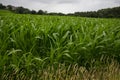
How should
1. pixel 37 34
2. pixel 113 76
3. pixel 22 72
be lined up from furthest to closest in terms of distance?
pixel 37 34, pixel 22 72, pixel 113 76

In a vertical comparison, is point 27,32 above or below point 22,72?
above

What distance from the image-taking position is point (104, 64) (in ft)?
12.3

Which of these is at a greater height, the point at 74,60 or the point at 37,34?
the point at 37,34

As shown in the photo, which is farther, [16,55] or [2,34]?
[2,34]

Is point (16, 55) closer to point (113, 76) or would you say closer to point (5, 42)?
point (5, 42)

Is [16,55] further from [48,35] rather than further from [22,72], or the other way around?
[48,35]

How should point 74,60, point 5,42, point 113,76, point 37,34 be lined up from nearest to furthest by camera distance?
point 113,76
point 74,60
point 5,42
point 37,34

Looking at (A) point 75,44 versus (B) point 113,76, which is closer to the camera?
(B) point 113,76

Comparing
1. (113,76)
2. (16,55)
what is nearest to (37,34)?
(16,55)

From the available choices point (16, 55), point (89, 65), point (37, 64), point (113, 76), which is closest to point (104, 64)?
point (89, 65)

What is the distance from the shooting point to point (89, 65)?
12.5 ft

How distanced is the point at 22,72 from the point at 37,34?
1.10 meters

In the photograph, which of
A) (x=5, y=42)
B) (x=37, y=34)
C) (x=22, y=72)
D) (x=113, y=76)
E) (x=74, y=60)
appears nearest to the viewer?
(x=113, y=76)

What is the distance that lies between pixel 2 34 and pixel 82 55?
1.53m
